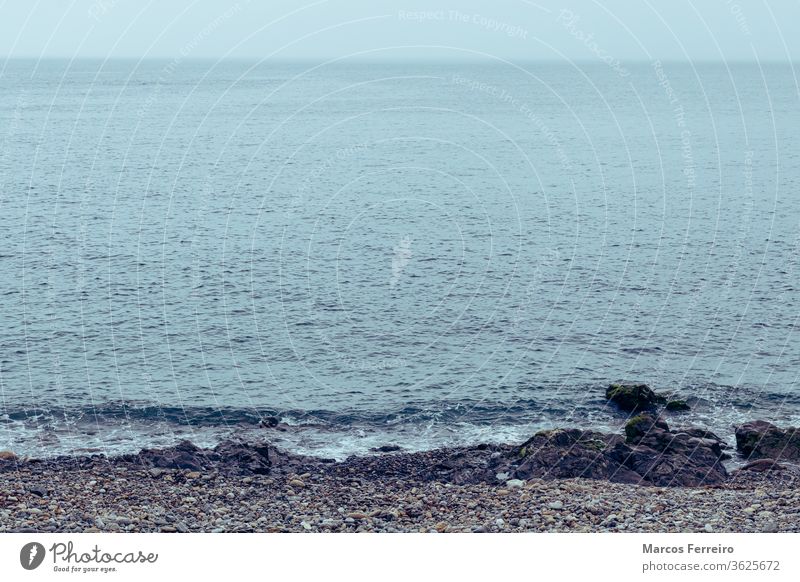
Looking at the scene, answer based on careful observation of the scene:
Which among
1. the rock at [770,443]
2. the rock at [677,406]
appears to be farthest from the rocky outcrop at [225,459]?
the rock at [770,443]

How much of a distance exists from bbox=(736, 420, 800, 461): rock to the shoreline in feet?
3.70

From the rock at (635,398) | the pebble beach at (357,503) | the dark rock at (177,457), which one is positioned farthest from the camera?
the rock at (635,398)

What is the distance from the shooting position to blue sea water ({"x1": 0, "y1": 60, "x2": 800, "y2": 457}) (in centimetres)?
5362

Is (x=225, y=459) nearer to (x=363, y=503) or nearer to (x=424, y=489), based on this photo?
(x=363, y=503)

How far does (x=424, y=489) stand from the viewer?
40.3m

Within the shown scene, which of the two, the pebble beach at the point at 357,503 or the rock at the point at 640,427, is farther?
the rock at the point at 640,427

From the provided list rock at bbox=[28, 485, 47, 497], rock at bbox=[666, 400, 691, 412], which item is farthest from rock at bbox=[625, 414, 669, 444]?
rock at bbox=[28, 485, 47, 497]

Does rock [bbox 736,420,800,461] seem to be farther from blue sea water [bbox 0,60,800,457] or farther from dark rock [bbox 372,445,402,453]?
dark rock [bbox 372,445,402,453]

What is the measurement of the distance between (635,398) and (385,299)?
2526 centimetres

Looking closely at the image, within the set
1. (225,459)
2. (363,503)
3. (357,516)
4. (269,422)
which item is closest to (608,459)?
(363,503)

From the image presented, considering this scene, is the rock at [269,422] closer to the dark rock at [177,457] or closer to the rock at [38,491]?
the dark rock at [177,457]

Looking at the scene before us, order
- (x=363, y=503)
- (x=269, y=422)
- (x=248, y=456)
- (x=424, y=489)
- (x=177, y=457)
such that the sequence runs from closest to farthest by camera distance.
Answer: (x=363, y=503) < (x=424, y=489) < (x=177, y=457) < (x=248, y=456) < (x=269, y=422)

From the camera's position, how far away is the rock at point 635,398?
5359cm

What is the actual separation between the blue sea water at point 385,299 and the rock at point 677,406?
3.84ft
